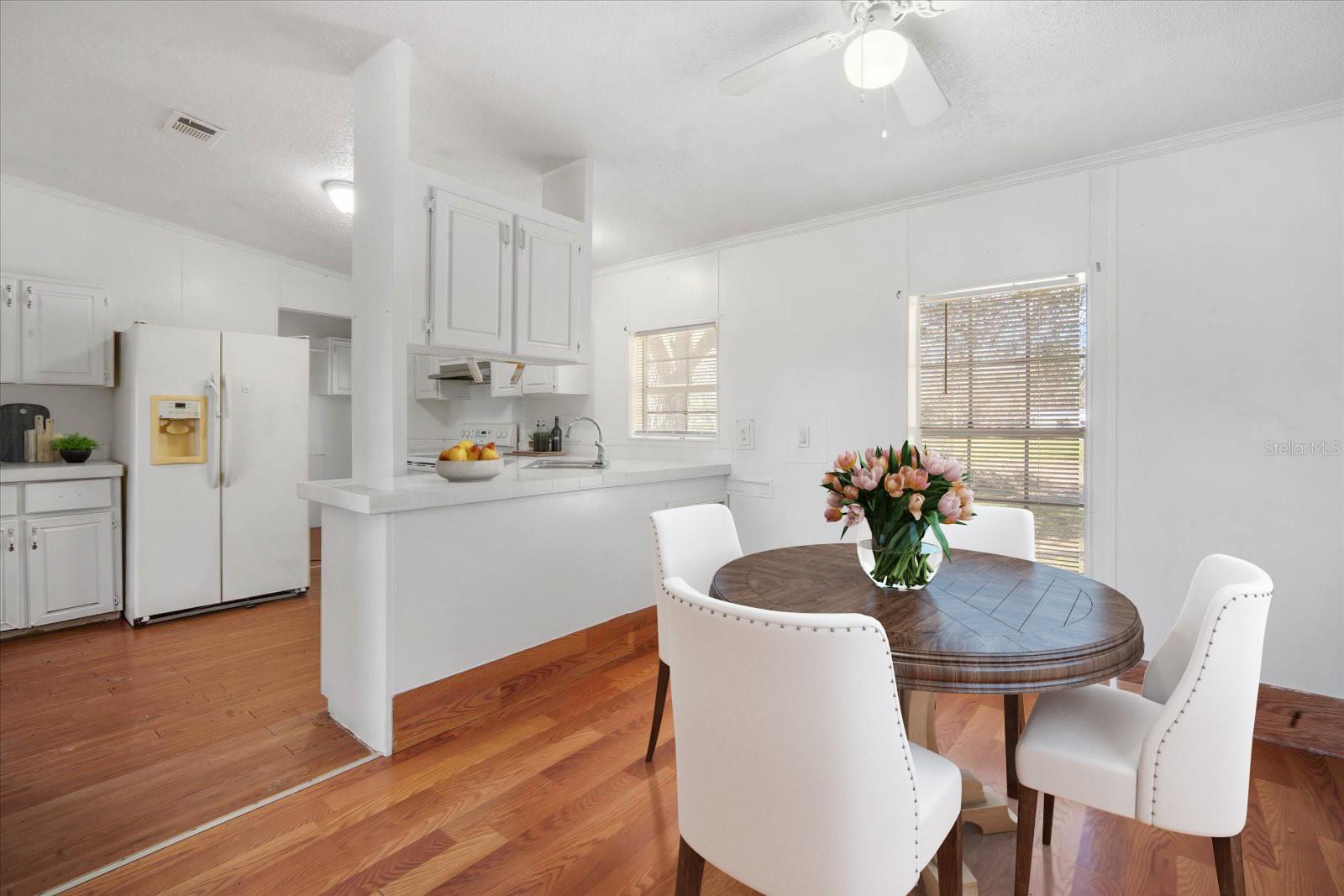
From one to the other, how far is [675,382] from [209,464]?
113 inches

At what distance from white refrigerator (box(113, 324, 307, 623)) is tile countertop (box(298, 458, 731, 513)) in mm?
1683

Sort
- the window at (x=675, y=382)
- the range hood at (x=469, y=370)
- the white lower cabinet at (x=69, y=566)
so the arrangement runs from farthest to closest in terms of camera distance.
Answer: the range hood at (x=469, y=370) < the window at (x=675, y=382) < the white lower cabinet at (x=69, y=566)

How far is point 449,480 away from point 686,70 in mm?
1743

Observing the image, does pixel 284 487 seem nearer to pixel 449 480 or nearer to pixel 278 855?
pixel 449 480

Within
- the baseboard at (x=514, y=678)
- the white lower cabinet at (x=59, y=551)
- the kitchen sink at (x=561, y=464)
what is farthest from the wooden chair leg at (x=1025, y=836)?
the white lower cabinet at (x=59, y=551)

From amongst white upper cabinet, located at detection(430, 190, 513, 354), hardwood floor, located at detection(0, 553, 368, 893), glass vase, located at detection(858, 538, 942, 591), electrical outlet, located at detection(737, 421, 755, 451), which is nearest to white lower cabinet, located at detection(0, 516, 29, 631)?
hardwood floor, located at detection(0, 553, 368, 893)

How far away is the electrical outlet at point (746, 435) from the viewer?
384cm

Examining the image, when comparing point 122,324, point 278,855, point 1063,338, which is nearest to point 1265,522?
point 1063,338

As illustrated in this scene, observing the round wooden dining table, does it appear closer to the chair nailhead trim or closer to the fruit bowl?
the chair nailhead trim

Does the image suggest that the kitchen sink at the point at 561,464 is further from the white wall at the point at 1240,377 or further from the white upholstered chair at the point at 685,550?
the white wall at the point at 1240,377

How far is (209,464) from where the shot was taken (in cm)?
363

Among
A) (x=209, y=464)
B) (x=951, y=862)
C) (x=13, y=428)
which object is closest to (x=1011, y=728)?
(x=951, y=862)

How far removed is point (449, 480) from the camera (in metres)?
2.44

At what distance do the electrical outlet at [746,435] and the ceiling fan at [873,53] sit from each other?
219cm
